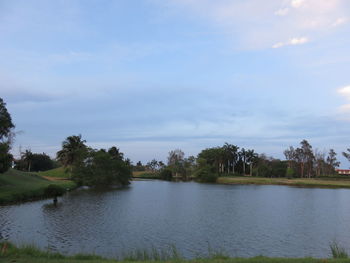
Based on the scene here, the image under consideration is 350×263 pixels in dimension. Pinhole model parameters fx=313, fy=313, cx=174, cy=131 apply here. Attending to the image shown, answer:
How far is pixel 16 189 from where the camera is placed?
48750 mm

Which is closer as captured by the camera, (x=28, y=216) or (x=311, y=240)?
(x=311, y=240)

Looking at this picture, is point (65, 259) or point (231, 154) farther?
point (231, 154)

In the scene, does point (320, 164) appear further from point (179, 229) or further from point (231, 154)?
point (179, 229)

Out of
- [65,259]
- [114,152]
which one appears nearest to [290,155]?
[114,152]

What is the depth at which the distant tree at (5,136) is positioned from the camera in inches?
1602

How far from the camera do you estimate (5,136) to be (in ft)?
176

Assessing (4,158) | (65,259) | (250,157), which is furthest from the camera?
(250,157)

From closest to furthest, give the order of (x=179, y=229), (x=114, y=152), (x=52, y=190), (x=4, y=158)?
(x=179, y=229) < (x=4, y=158) < (x=52, y=190) < (x=114, y=152)

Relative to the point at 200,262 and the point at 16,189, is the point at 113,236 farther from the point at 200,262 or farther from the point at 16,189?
the point at 16,189

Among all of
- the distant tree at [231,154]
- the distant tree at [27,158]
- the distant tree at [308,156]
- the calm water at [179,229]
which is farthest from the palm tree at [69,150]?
the distant tree at [308,156]

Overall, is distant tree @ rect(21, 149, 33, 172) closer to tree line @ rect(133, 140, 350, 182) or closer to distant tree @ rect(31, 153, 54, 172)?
distant tree @ rect(31, 153, 54, 172)

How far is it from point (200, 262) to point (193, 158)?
153351 mm

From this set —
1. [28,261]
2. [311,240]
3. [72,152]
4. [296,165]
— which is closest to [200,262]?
[28,261]

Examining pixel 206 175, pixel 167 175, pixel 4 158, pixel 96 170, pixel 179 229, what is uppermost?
pixel 4 158
